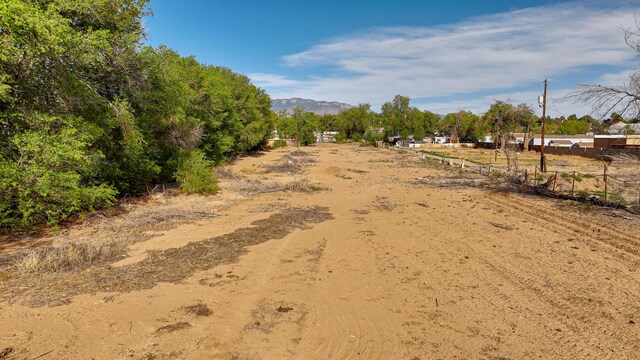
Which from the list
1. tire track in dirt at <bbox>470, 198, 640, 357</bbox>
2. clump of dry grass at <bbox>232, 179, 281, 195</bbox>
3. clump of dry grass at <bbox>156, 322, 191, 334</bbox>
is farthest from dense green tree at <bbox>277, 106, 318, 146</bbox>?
clump of dry grass at <bbox>156, 322, 191, 334</bbox>

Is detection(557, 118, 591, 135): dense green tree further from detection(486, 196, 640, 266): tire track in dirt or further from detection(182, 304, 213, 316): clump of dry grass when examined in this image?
detection(182, 304, 213, 316): clump of dry grass

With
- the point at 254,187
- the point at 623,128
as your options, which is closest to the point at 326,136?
the point at 254,187

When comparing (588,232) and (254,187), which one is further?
(254,187)

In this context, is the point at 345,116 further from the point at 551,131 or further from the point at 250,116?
the point at 250,116

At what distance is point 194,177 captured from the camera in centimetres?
1959

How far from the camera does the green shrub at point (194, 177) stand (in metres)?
19.6

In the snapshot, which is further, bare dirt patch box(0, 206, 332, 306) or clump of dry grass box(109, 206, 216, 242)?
clump of dry grass box(109, 206, 216, 242)

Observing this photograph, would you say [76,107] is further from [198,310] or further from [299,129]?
[299,129]

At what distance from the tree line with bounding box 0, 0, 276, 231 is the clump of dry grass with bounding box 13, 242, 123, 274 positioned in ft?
6.56

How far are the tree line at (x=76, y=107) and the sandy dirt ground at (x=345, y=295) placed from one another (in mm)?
1964

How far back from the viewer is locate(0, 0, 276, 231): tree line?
9.91m

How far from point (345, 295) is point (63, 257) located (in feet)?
21.4

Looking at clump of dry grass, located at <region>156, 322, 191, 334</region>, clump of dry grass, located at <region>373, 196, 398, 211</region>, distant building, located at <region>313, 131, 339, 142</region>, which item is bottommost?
clump of dry grass, located at <region>373, 196, 398, 211</region>

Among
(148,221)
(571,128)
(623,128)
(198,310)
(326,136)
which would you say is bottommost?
(198,310)
